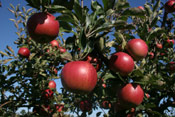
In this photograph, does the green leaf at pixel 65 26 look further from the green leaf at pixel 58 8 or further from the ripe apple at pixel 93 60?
the ripe apple at pixel 93 60

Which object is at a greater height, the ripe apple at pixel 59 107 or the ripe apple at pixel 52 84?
the ripe apple at pixel 52 84

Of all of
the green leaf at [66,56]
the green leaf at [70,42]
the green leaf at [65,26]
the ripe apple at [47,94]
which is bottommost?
the ripe apple at [47,94]

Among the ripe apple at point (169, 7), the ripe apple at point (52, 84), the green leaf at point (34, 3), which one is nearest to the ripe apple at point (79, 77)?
the green leaf at point (34, 3)

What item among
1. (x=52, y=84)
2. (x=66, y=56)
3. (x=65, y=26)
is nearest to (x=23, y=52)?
(x=52, y=84)

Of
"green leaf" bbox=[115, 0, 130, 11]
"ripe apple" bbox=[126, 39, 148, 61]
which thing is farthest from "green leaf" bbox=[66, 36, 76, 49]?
"ripe apple" bbox=[126, 39, 148, 61]

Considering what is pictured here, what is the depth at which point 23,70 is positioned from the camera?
3.47 metres

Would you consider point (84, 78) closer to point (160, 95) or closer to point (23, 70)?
point (23, 70)

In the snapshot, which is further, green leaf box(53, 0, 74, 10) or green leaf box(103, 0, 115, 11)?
green leaf box(103, 0, 115, 11)

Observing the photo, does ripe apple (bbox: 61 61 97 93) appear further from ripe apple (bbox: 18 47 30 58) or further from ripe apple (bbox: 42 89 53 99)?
ripe apple (bbox: 18 47 30 58)

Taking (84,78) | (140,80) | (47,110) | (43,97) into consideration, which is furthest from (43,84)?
(84,78)

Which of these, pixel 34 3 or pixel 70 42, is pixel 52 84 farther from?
pixel 34 3

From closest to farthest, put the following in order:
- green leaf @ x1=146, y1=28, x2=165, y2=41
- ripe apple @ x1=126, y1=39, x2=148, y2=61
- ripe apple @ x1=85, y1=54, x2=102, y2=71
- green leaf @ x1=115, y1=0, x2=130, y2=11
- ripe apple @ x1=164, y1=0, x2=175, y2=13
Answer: ripe apple @ x1=85, y1=54, x2=102, y2=71 → green leaf @ x1=115, y1=0, x2=130, y2=11 → ripe apple @ x1=126, y1=39, x2=148, y2=61 → green leaf @ x1=146, y1=28, x2=165, y2=41 → ripe apple @ x1=164, y1=0, x2=175, y2=13

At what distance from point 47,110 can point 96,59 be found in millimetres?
2032

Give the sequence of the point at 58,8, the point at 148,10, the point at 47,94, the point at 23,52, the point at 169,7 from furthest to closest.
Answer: the point at 169,7 < the point at 23,52 < the point at 47,94 < the point at 148,10 < the point at 58,8
